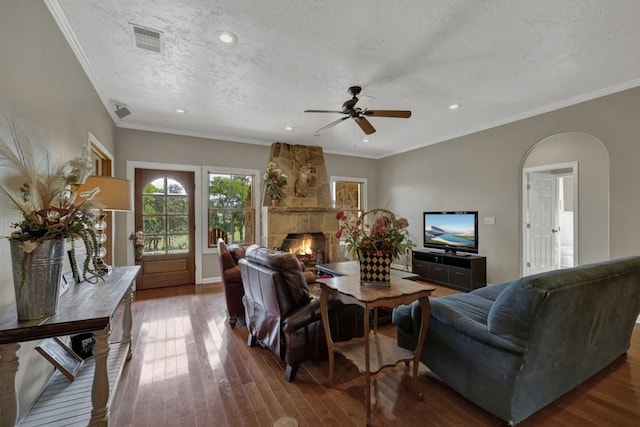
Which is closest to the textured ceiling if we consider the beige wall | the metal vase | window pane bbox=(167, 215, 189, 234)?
the beige wall

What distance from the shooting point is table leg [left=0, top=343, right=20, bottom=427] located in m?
1.13

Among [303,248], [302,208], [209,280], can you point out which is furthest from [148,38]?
[303,248]

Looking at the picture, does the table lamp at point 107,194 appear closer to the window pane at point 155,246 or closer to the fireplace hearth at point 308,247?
the window pane at point 155,246

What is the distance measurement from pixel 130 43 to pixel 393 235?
9.37ft

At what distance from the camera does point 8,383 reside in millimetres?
1147

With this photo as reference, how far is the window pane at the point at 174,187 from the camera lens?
5.07 meters

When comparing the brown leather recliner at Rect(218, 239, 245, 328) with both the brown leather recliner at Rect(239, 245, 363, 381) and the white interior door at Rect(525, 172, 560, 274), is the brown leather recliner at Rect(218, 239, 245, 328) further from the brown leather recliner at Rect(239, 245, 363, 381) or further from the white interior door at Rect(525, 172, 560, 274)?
the white interior door at Rect(525, 172, 560, 274)

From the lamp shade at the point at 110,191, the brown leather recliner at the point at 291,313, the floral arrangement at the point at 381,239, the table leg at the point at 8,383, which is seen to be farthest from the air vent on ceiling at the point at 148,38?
the table leg at the point at 8,383

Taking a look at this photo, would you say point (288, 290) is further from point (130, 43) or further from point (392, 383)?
point (130, 43)

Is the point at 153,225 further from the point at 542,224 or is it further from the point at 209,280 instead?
the point at 542,224

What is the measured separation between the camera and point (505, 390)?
1601mm

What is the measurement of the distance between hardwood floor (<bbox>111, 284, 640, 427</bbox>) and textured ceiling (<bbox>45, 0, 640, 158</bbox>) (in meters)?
2.84

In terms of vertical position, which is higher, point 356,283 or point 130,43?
point 130,43

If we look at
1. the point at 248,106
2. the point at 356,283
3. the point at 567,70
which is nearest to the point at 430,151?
the point at 567,70
